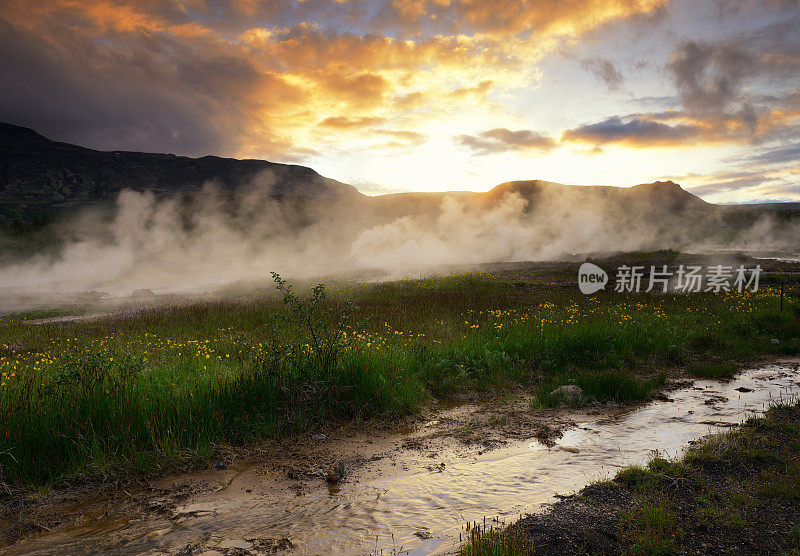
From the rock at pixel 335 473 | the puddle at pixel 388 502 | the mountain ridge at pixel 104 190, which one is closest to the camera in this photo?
the puddle at pixel 388 502

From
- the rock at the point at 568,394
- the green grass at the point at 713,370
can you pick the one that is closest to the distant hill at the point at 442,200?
the green grass at the point at 713,370

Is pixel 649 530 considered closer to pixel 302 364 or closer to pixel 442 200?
pixel 302 364

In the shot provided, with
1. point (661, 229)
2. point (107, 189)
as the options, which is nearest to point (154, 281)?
point (661, 229)

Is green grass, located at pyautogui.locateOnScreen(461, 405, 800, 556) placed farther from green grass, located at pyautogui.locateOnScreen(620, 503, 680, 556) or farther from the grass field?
the grass field

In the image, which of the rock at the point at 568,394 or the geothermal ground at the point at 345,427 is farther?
the rock at the point at 568,394

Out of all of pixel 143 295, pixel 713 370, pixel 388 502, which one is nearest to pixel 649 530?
pixel 388 502

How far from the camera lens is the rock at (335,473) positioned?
5102 mm

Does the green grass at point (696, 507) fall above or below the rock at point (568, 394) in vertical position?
above

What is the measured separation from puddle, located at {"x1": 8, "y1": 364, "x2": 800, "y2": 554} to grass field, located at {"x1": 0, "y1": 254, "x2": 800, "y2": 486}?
1150 mm

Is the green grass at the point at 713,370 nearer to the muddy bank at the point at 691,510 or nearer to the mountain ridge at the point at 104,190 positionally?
the muddy bank at the point at 691,510

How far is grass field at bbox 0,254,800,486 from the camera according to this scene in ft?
17.9

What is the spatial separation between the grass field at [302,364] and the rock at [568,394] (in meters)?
0.24

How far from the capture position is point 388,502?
181 inches

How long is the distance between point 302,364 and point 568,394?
17.0ft
